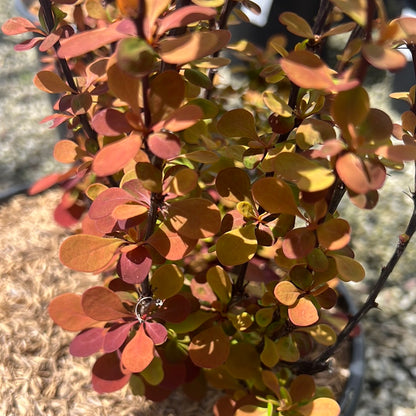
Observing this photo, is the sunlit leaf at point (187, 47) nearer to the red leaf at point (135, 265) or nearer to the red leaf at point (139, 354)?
the red leaf at point (135, 265)

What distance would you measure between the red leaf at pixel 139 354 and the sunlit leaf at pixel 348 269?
0.85ft

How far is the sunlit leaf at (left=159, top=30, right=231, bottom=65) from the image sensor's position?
0.39 meters

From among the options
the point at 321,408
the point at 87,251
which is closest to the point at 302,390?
the point at 321,408

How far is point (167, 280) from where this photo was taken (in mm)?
645

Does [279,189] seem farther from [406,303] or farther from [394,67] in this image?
[406,303]

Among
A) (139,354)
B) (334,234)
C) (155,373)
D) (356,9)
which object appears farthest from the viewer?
(155,373)

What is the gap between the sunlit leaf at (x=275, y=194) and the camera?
512 mm

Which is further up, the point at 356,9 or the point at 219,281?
the point at 356,9

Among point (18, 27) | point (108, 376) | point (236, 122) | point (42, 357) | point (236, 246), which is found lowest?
point (42, 357)

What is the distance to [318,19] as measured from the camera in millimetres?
641

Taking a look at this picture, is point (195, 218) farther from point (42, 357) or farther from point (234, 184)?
point (42, 357)

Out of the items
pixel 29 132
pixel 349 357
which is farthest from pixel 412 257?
pixel 29 132

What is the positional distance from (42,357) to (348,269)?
0.65 m

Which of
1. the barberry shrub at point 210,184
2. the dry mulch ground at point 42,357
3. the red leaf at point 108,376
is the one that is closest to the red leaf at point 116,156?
the barberry shrub at point 210,184
